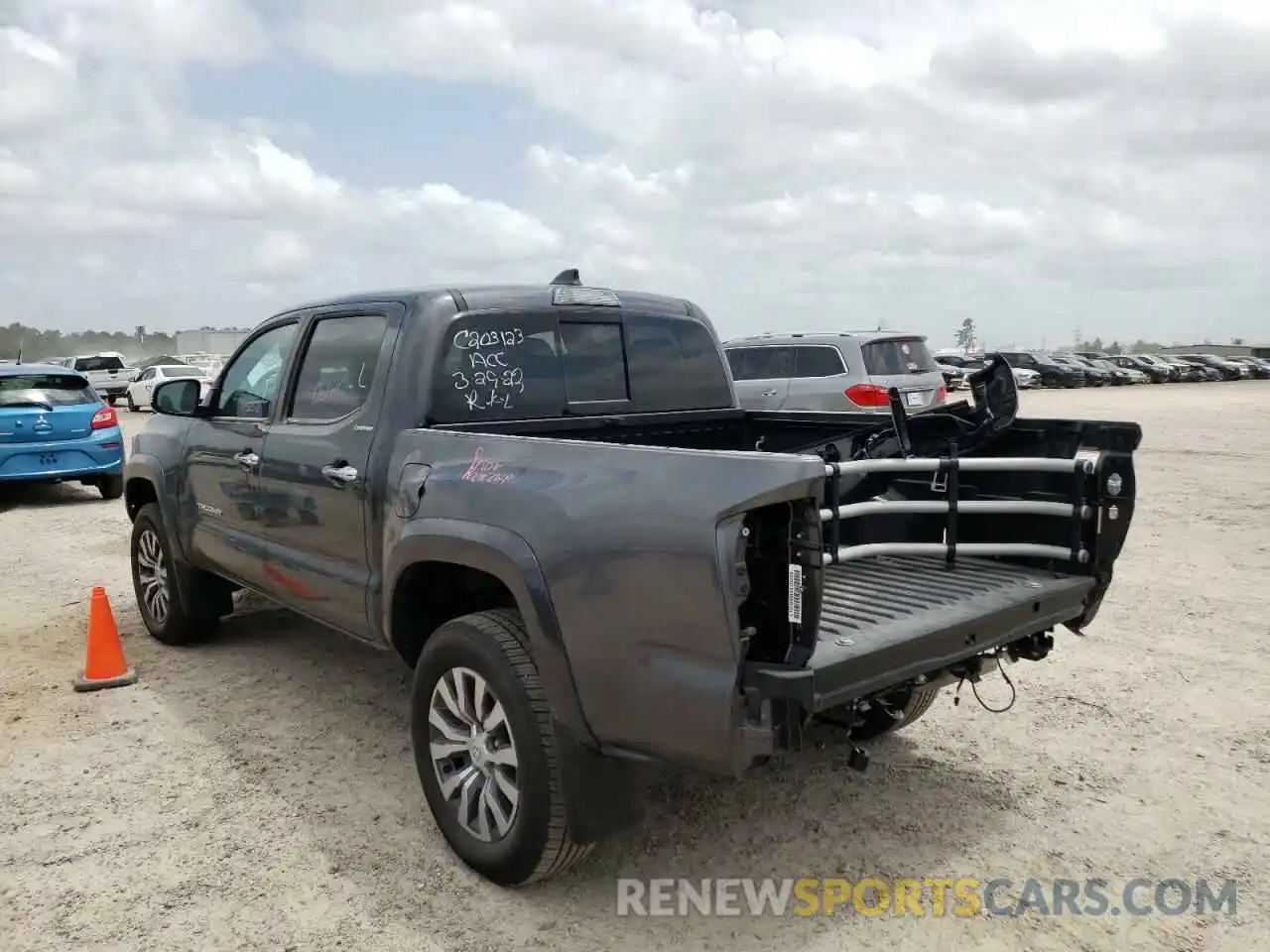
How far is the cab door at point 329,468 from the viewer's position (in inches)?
154

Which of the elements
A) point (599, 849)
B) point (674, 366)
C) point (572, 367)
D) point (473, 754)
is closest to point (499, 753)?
point (473, 754)

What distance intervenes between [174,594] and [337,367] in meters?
→ 2.25

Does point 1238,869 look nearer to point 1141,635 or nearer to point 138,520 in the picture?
point 1141,635

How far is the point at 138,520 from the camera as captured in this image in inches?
237

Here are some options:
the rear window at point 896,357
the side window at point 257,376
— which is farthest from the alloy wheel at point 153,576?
the rear window at point 896,357

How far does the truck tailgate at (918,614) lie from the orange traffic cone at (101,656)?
3.78 m

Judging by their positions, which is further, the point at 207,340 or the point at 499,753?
the point at 207,340

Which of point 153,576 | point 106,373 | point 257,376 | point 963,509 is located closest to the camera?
point 963,509

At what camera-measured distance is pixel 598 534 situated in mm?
2814

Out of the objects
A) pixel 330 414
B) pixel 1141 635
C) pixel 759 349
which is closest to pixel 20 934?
pixel 330 414

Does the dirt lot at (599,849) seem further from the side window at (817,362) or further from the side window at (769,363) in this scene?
the side window at (769,363)

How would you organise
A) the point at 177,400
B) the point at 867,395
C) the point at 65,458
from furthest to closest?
the point at 867,395
the point at 65,458
the point at 177,400

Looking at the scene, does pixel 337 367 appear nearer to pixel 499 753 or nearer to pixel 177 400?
pixel 177 400

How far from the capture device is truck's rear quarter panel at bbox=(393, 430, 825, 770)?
8.36 ft
